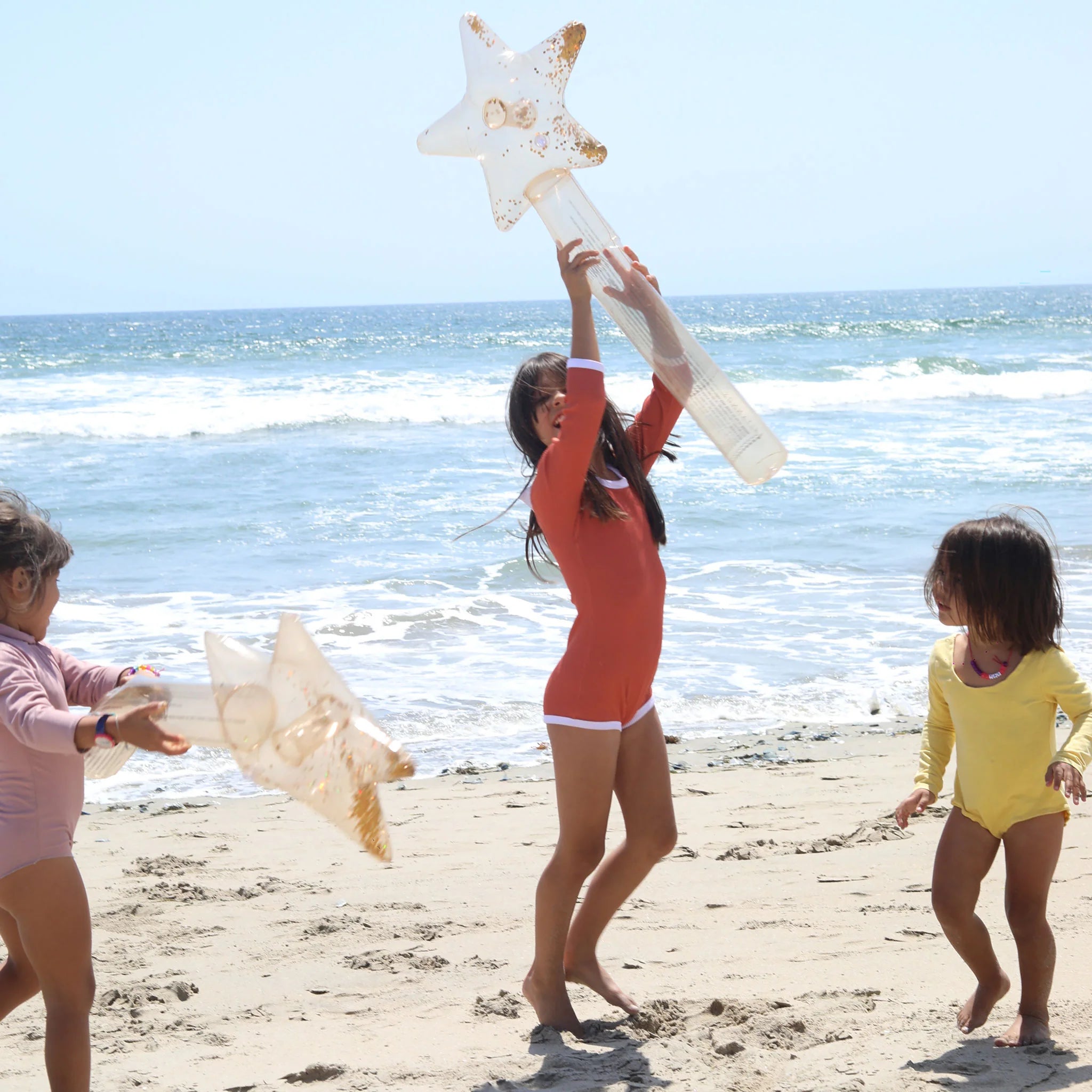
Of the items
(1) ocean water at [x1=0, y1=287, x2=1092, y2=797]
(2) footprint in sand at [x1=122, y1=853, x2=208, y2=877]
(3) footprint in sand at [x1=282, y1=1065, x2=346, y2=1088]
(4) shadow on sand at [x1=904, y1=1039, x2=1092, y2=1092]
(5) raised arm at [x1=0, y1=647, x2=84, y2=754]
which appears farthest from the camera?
(1) ocean water at [x1=0, y1=287, x2=1092, y2=797]

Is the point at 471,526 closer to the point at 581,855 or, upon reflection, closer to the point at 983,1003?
the point at 581,855

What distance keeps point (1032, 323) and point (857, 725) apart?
177 ft

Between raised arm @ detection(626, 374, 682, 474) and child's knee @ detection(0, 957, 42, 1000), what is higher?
raised arm @ detection(626, 374, 682, 474)

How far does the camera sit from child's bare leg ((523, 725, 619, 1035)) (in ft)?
8.56

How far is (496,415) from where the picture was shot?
65.6ft

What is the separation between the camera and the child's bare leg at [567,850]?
2609mm

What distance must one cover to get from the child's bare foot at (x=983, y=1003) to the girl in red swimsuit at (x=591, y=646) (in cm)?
74

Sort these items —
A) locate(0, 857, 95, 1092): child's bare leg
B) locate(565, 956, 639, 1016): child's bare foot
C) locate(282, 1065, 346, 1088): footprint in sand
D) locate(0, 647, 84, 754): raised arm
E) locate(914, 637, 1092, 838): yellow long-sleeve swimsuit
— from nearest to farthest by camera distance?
locate(0, 647, 84, 754): raised arm, locate(0, 857, 95, 1092): child's bare leg, locate(914, 637, 1092, 838): yellow long-sleeve swimsuit, locate(282, 1065, 346, 1088): footprint in sand, locate(565, 956, 639, 1016): child's bare foot

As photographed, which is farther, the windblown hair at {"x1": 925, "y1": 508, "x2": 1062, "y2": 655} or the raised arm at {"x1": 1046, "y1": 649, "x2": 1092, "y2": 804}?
the windblown hair at {"x1": 925, "y1": 508, "x2": 1062, "y2": 655}

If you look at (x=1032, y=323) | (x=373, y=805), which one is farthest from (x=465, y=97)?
Answer: (x=1032, y=323)

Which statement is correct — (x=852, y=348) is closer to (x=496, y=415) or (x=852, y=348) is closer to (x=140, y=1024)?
(x=496, y=415)

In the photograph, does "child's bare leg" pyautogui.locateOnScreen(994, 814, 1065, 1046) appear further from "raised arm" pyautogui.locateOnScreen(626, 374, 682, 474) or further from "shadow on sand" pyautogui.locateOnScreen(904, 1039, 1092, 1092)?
"raised arm" pyautogui.locateOnScreen(626, 374, 682, 474)

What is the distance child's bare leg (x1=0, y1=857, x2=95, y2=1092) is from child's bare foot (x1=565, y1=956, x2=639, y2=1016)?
1.14 metres

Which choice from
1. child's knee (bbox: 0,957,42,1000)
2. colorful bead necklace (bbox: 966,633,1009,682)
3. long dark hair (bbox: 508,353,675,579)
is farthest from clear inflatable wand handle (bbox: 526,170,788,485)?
child's knee (bbox: 0,957,42,1000)
